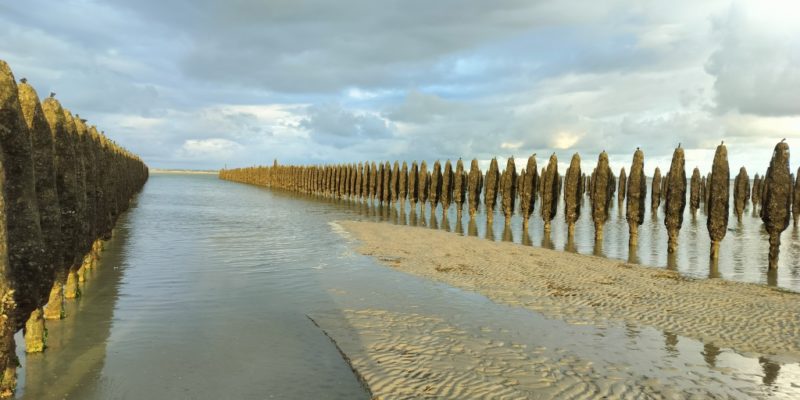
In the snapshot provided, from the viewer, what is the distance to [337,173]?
62.1m

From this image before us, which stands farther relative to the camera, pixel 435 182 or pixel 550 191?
pixel 435 182

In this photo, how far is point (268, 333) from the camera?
8.71m

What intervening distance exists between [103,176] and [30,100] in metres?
8.42

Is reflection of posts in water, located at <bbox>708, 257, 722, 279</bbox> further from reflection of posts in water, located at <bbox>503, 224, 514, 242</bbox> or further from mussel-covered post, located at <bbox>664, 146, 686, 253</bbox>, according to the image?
reflection of posts in water, located at <bbox>503, 224, 514, 242</bbox>

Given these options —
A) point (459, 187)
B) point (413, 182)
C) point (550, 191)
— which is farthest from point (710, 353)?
point (413, 182)

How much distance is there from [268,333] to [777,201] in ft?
62.4

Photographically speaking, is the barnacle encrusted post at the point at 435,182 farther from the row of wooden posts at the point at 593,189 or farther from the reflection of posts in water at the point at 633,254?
the reflection of posts in water at the point at 633,254

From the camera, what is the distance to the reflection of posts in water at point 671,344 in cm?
813

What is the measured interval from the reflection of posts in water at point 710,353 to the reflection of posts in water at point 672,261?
9.93 meters

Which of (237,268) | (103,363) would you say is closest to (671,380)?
(103,363)

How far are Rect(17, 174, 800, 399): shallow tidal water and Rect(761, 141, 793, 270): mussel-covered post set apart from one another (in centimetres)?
126

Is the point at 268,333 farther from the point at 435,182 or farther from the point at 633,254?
the point at 435,182

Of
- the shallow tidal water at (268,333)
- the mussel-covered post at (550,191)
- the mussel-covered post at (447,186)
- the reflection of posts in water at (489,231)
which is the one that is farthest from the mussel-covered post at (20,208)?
the mussel-covered post at (447,186)

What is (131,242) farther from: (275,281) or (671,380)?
(671,380)
